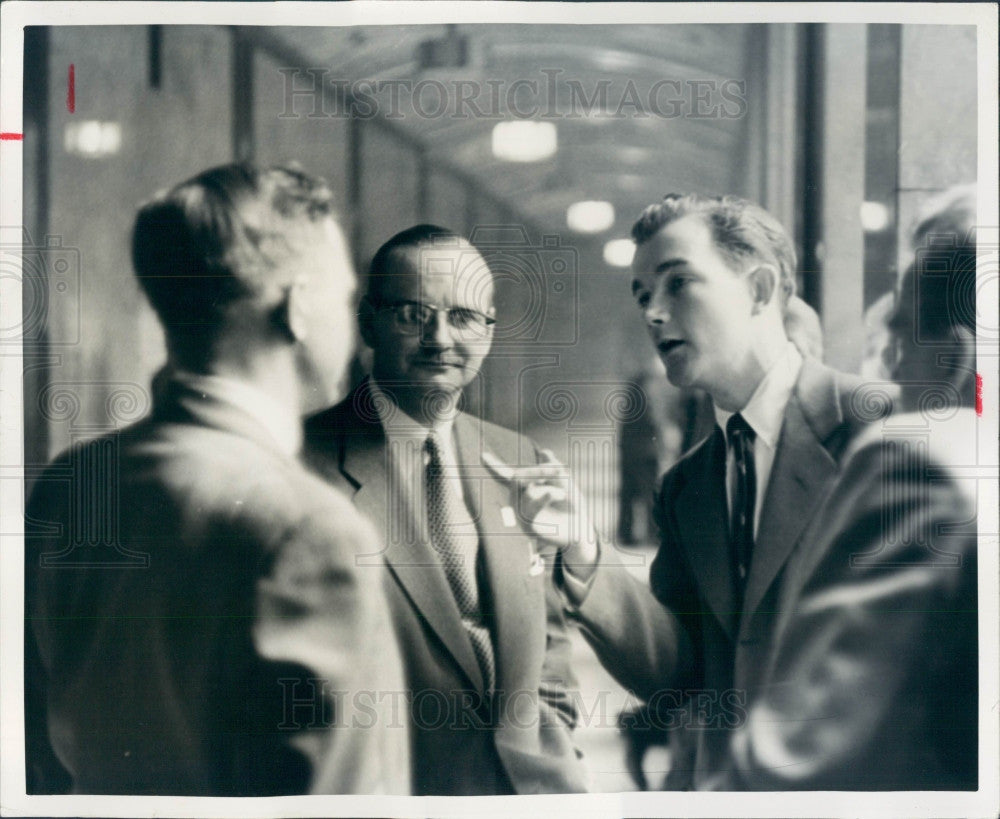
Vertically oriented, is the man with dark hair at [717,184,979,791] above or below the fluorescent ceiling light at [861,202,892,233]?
below

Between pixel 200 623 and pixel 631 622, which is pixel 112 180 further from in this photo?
pixel 631 622

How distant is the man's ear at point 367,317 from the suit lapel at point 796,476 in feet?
3.40

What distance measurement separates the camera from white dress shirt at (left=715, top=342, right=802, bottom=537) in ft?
6.25

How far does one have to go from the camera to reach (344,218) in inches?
74.4

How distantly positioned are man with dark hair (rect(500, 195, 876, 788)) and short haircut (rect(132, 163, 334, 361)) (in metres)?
0.82

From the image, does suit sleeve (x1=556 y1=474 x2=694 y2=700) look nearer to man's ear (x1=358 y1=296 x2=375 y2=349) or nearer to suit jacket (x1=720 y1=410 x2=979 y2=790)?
suit jacket (x1=720 y1=410 x2=979 y2=790)

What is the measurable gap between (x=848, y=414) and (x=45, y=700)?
83.4 inches

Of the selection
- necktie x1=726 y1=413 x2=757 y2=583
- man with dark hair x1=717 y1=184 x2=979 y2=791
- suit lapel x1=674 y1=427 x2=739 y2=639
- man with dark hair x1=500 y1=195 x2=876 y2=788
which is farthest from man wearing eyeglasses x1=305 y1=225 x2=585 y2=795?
man with dark hair x1=717 y1=184 x2=979 y2=791

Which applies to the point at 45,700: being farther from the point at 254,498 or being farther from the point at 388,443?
the point at 388,443

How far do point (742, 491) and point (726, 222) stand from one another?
0.66m

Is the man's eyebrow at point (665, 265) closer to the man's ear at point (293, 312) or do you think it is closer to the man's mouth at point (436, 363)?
the man's mouth at point (436, 363)

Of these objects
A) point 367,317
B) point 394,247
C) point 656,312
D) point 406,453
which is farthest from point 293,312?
point 656,312

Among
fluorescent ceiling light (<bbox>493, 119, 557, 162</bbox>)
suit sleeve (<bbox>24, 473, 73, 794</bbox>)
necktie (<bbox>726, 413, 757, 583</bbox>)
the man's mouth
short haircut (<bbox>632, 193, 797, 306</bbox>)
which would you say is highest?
fluorescent ceiling light (<bbox>493, 119, 557, 162</bbox>)

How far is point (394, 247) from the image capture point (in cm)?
189
